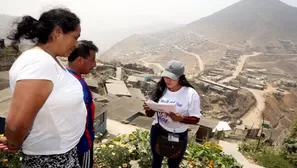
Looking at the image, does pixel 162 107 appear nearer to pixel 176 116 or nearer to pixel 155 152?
pixel 176 116

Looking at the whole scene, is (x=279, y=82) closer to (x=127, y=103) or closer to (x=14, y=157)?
(x=127, y=103)

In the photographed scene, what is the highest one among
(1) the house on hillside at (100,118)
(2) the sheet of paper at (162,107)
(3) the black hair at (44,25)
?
(3) the black hair at (44,25)

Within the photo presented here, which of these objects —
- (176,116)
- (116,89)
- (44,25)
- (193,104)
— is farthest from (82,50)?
(116,89)

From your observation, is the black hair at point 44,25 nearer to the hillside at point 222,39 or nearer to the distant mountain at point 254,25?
the hillside at point 222,39

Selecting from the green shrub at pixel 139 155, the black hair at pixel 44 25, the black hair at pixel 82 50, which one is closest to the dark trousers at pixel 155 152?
the green shrub at pixel 139 155

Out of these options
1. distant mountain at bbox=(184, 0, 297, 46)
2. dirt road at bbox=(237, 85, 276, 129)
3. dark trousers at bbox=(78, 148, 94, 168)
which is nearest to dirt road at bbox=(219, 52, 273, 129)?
dirt road at bbox=(237, 85, 276, 129)

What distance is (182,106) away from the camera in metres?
2.66

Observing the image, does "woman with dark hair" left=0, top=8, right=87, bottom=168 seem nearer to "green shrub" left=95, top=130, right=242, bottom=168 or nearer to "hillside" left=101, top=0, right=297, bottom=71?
"green shrub" left=95, top=130, right=242, bottom=168

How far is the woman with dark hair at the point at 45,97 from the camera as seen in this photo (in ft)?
3.94

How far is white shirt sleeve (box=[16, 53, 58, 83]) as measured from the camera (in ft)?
3.98

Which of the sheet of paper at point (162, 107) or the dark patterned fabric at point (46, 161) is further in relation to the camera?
the sheet of paper at point (162, 107)

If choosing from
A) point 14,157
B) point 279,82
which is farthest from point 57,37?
point 279,82

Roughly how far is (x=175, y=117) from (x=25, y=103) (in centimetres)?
164

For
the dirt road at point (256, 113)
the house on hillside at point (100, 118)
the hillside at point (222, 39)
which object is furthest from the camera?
the hillside at point (222, 39)
